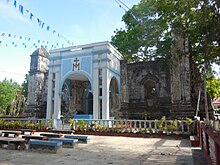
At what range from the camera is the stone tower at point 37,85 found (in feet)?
52.4

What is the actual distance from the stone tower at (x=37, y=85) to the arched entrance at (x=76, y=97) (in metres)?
1.80

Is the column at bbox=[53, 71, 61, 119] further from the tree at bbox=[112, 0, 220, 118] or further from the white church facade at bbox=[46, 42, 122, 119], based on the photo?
the tree at bbox=[112, 0, 220, 118]

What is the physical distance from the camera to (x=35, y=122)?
12102 millimetres

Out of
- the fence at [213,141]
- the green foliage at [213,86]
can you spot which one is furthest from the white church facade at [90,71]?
the fence at [213,141]

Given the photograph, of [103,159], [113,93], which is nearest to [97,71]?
[113,93]

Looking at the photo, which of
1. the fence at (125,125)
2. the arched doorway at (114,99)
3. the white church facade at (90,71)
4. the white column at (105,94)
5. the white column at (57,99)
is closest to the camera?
the fence at (125,125)

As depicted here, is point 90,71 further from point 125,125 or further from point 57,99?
point 125,125

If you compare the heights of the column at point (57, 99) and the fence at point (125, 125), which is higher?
the column at point (57, 99)

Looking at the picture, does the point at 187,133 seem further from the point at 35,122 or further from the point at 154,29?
the point at 154,29

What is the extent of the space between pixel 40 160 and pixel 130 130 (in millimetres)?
6101

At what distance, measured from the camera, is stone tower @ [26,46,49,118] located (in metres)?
16.0

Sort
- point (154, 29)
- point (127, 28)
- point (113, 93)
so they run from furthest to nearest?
point (127, 28), point (154, 29), point (113, 93)

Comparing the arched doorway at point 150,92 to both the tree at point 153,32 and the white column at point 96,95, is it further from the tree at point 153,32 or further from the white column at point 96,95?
the white column at point 96,95

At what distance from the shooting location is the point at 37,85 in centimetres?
1641
